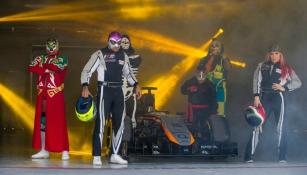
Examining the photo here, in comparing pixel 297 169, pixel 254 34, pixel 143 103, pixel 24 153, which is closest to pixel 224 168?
pixel 297 169

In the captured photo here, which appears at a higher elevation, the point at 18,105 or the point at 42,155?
the point at 18,105

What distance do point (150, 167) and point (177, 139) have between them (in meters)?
0.72

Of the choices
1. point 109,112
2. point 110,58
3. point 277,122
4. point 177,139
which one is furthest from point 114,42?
point 277,122

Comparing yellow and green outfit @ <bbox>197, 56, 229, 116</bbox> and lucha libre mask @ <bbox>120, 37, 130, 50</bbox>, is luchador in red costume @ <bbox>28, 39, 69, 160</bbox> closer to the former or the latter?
lucha libre mask @ <bbox>120, 37, 130, 50</bbox>

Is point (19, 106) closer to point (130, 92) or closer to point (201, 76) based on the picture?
point (130, 92)

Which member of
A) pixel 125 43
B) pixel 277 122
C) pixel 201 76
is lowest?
pixel 277 122

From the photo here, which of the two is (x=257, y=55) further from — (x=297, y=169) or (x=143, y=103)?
(x=297, y=169)

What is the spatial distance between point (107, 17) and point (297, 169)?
656cm

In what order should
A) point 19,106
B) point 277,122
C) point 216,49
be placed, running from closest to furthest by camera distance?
point 277,122, point 216,49, point 19,106

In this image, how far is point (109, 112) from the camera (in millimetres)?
7352

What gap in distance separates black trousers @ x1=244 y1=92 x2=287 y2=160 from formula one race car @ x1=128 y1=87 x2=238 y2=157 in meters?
0.29

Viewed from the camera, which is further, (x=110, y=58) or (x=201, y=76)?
(x=201, y=76)

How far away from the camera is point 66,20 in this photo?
12.5 m

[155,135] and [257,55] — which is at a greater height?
[257,55]
